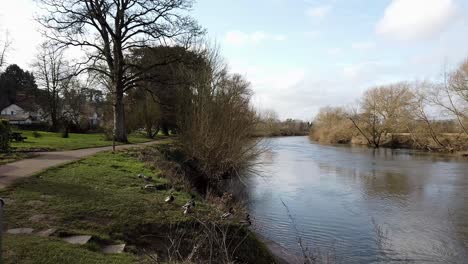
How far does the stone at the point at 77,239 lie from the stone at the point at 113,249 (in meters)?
0.33

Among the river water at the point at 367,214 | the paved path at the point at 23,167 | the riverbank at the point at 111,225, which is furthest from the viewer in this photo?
the river water at the point at 367,214

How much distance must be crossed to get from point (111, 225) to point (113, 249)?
1.13 m

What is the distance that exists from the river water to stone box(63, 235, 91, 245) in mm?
5156

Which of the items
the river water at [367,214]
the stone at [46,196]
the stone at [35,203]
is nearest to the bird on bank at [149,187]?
the stone at [46,196]

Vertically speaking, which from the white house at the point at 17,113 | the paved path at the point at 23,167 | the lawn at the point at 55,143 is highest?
the white house at the point at 17,113

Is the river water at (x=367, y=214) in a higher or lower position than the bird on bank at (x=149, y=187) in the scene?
lower

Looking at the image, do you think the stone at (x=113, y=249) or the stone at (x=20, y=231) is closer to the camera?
the stone at (x=113, y=249)

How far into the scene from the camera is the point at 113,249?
594 cm

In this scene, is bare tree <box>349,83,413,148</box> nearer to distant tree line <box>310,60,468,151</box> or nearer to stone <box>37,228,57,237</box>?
distant tree line <box>310,60,468,151</box>

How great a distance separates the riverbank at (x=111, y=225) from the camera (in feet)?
17.7

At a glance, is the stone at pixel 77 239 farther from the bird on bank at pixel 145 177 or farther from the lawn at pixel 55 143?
the lawn at pixel 55 143

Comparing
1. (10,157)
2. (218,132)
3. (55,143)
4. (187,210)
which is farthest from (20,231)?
(55,143)

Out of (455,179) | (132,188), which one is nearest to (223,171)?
(132,188)

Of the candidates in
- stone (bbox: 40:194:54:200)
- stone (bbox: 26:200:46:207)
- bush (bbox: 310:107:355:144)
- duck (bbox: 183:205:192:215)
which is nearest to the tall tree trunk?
stone (bbox: 40:194:54:200)
